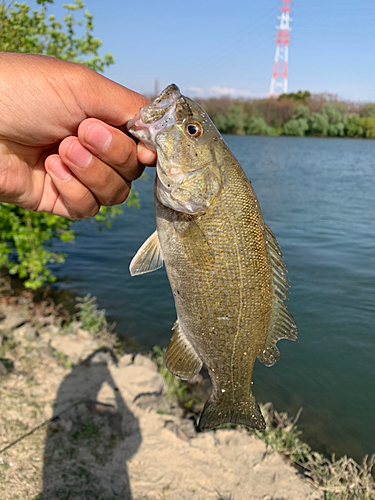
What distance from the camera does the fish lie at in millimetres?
2346

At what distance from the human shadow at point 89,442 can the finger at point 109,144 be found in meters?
3.41

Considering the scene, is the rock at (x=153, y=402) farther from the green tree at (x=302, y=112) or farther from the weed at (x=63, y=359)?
the green tree at (x=302, y=112)

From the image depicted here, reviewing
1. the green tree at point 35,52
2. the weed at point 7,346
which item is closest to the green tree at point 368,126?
the green tree at point 35,52

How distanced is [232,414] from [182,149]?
1827 mm

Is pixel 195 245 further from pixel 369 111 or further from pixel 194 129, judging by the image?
pixel 369 111

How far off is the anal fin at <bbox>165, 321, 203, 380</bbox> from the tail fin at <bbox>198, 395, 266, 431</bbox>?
258 mm

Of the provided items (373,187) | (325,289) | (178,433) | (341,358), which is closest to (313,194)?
(373,187)

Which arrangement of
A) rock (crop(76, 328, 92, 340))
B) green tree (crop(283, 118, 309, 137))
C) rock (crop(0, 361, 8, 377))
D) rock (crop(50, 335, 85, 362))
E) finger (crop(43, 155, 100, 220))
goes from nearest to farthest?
finger (crop(43, 155, 100, 220)) < rock (crop(0, 361, 8, 377)) < rock (crop(50, 335, 85, 362)) < rock (crop(76, 328, 92, 340)) < green tree (crop(283, 118, 309, 137))

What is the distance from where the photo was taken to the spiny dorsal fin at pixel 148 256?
102 inches

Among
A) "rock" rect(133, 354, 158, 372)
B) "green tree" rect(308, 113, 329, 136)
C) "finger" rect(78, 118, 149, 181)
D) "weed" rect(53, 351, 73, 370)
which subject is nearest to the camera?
"finger" rect(78, 118, 149, 181)

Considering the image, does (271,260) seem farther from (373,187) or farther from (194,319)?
(373,187)

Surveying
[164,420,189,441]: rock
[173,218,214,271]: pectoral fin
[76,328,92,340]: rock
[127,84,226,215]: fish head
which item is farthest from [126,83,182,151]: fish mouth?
[76,328,92,340]: rock

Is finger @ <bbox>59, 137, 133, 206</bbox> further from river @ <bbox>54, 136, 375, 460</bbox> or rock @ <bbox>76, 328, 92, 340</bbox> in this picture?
river @ <bbox>54, 136, 375, 460</bbox>

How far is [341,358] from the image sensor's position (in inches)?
304
